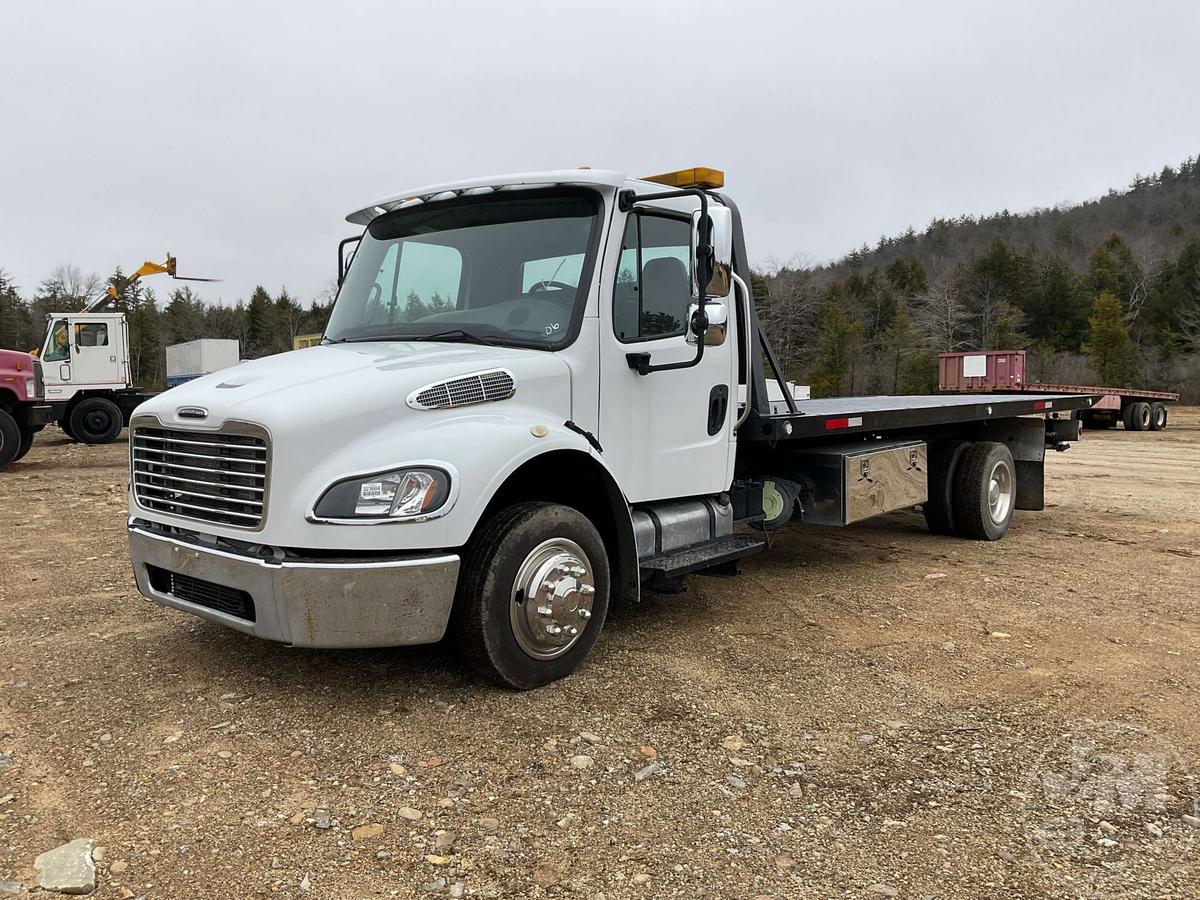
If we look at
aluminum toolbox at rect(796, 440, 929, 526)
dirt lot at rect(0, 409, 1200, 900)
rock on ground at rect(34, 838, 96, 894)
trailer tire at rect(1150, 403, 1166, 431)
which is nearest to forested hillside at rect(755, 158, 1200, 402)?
trailer tire at rect(1150, 403, 1166, 431)

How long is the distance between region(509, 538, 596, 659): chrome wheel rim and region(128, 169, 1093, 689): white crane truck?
1 cm

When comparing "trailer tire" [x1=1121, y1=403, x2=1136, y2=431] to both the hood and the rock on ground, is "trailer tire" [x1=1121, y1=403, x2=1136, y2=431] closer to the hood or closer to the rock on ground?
the hood

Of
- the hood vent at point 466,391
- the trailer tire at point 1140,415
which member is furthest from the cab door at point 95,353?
the trailer tire at point 1140,415

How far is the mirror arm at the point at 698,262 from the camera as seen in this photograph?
4.20 m

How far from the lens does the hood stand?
345cm

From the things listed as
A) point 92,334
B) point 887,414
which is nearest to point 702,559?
point 887,414

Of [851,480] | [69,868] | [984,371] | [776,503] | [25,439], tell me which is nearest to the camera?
[69,868]

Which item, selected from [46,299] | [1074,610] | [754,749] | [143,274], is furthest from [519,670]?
[46,299]

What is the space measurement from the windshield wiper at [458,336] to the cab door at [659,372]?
0.55 m

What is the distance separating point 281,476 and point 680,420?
2.19 metres

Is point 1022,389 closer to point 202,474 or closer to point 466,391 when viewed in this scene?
point 466,391

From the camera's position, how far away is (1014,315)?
59906mm

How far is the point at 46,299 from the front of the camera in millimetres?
63406

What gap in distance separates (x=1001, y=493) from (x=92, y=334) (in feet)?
59.0
